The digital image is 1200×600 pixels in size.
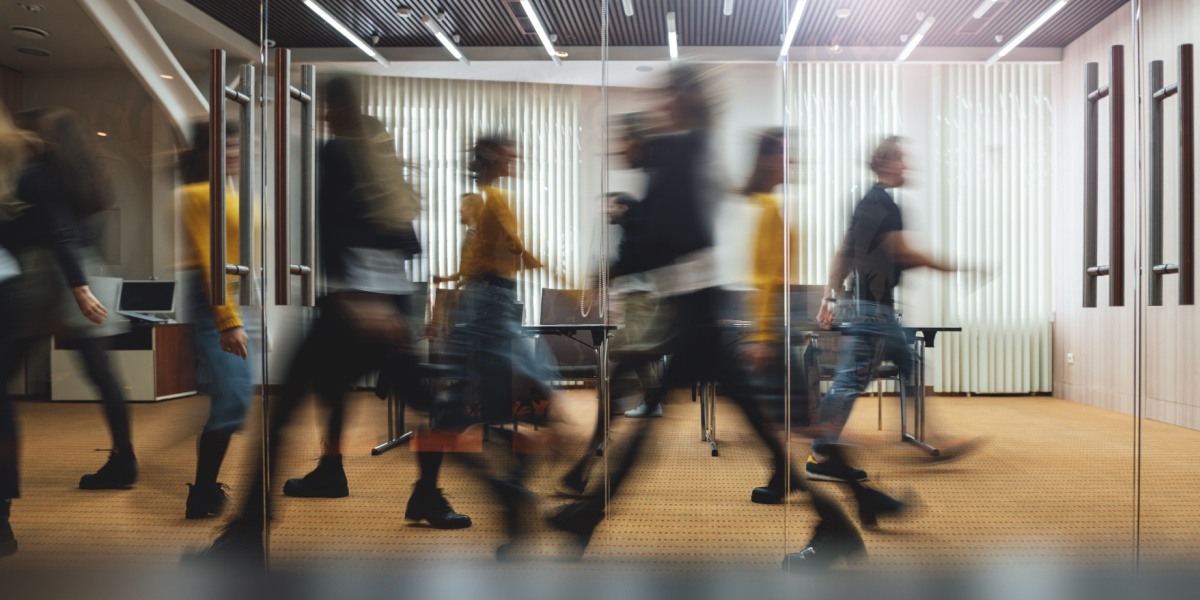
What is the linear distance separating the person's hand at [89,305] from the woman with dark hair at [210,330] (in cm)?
27

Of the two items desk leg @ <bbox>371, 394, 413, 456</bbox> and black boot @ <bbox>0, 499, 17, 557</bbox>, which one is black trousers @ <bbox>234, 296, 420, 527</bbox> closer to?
desk leg @ <bbox>371, 394, 413, 456</bbox>

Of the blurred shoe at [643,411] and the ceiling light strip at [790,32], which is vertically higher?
the ceiling light strip at [790,32]

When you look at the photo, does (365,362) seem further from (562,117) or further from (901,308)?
(901,308)

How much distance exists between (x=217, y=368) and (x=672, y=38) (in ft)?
5.93

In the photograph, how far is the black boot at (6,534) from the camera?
2369 millimetres

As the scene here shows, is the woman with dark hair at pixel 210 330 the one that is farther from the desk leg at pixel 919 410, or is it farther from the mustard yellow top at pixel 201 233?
the desk leg at pixel 919 410

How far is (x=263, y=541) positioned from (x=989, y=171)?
8.56 feet

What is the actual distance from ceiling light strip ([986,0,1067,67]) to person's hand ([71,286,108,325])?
9.59 feet

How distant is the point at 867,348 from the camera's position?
Answer: 2.27 m

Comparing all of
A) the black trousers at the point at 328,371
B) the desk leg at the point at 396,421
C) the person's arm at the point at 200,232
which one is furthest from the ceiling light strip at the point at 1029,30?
the person's arm at the point at 200,232

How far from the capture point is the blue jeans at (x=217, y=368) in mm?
2398

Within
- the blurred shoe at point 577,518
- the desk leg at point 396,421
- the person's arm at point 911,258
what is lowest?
the blurred shoe at point 577,518

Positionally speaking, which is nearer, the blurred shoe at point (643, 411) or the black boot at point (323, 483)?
the blurred shoe at point (643, 411)

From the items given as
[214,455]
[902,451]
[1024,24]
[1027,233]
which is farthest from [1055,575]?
[214,455]
